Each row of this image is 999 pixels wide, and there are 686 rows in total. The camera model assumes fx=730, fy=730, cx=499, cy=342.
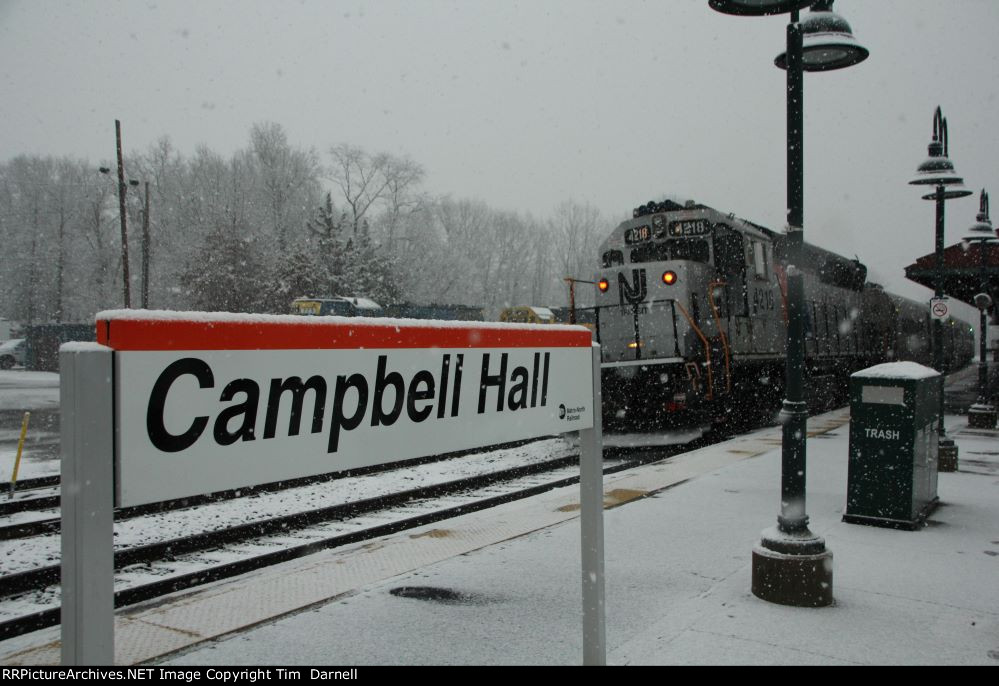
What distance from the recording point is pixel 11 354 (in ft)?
133

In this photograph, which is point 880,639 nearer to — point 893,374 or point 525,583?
point 525,583

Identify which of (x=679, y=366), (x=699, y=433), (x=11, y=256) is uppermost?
(x=11, y=256)

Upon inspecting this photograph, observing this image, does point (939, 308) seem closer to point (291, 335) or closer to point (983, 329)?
point (983, 329)

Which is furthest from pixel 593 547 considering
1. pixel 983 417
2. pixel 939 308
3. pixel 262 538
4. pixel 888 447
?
pixel 983 417

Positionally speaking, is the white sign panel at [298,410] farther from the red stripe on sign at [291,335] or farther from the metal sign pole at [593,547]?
the metal sign pole at [593,547]

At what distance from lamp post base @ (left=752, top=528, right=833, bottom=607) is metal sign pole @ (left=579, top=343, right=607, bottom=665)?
6.37ft

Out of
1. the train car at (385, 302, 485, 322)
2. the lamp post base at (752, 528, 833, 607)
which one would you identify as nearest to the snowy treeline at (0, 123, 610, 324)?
the train car at (385, 302, 485, 322)

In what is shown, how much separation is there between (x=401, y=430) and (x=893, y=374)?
555cm

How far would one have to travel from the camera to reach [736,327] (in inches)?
551

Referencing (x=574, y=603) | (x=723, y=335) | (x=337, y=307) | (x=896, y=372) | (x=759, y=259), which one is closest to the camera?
(x=574, y=603)

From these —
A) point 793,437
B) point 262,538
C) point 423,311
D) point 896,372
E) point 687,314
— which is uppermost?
point 423,311

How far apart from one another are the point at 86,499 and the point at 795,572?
4090 millimetres
